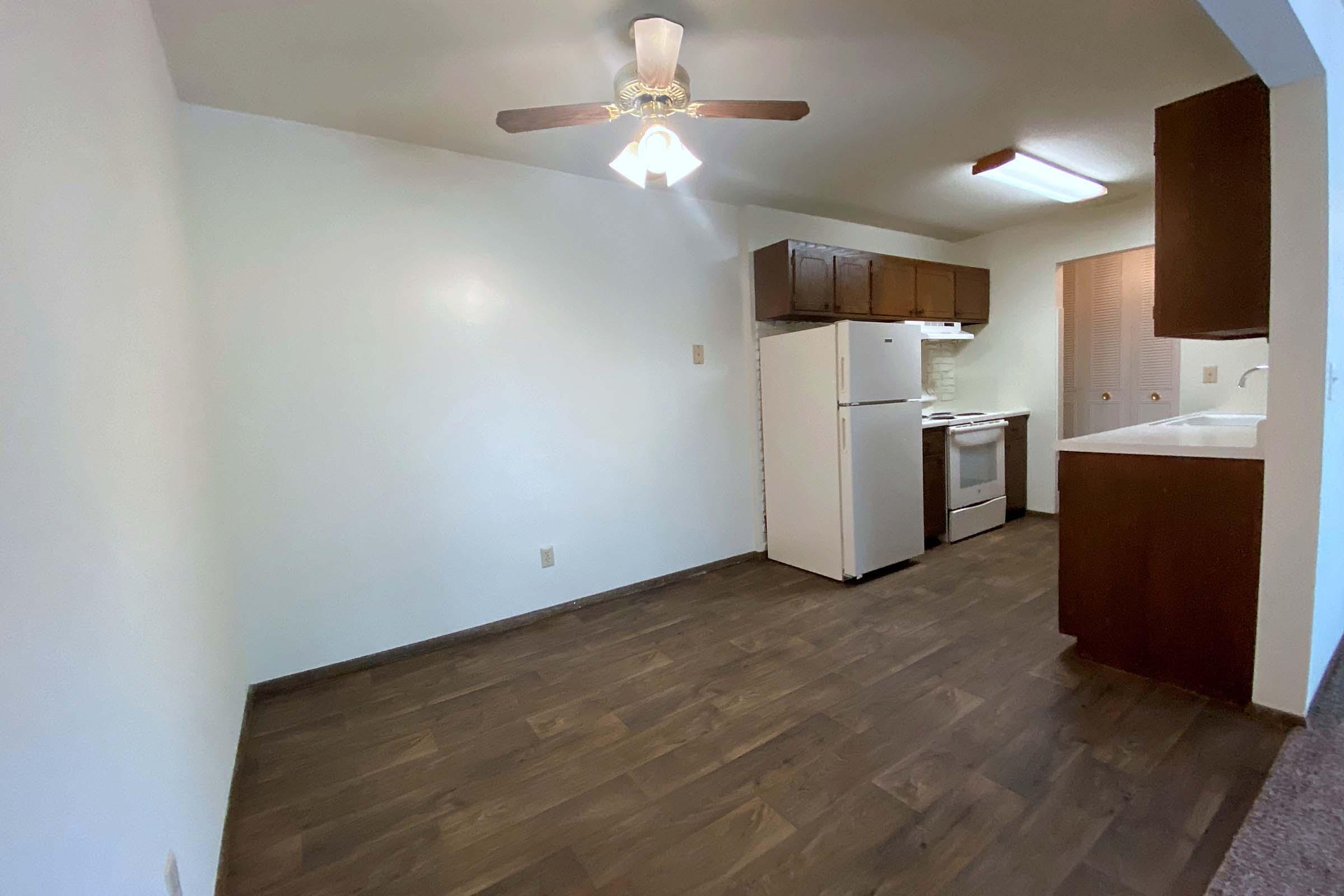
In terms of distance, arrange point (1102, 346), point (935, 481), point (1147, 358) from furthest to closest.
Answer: point (1102, 346)
point (1147, 358)
point (935, 481)

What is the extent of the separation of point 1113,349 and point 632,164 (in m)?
4.39

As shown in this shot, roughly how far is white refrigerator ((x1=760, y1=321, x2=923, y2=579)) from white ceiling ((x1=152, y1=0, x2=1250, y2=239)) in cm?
106

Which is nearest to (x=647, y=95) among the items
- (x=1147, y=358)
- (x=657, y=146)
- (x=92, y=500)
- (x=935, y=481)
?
(x=657, y=146)

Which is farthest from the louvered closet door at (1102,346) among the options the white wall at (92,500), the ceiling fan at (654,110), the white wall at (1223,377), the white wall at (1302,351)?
the white wall at (92,500)

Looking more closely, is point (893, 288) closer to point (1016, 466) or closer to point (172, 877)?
Result: point (1016, 466)

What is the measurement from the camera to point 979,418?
4.28 meters

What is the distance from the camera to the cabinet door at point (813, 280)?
11.5 feet

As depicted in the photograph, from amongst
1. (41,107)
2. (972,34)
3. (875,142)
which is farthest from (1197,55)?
(41,107)

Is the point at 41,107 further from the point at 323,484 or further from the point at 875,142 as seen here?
the point at 875,142

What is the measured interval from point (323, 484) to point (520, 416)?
0.95 metres

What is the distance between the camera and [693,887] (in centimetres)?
134

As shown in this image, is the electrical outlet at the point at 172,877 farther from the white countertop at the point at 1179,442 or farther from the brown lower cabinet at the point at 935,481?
the brown lower cabinet at the point at 935,481

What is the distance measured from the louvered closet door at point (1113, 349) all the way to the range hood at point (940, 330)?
85cm

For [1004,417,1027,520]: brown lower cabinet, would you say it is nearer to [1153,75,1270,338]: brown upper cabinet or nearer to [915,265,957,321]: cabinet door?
[915,265,957,321]: cabinet door
